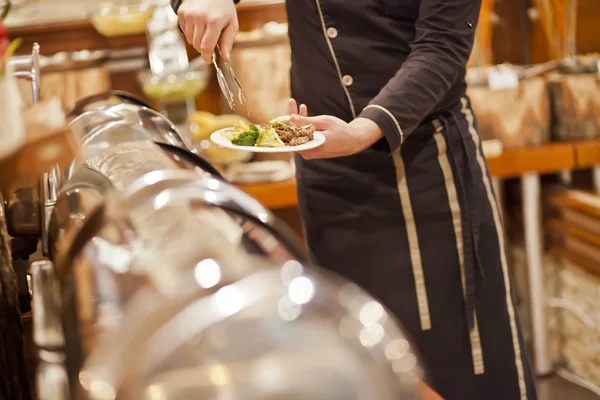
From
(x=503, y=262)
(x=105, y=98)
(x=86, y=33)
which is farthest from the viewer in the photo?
(x=86, y=33)

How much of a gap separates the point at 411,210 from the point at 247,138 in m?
0.44

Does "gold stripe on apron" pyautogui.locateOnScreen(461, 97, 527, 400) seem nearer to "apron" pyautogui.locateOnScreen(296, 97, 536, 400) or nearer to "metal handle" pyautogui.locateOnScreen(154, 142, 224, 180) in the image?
"apron" pyautogui.locateOnScreen(296, 97, 536, 400)

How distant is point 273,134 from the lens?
1365mm

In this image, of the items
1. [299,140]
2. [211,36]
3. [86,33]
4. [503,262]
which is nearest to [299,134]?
[299,140]

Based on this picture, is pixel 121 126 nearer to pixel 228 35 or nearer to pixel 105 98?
pixel 105 98

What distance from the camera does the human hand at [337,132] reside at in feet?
4.31

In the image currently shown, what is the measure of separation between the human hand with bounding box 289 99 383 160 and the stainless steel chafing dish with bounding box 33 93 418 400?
1.83 ft

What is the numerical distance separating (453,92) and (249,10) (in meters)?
2.02

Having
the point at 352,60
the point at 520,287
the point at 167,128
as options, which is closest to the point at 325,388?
the point at 167,128

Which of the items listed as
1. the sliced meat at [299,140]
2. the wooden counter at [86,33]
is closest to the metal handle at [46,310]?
the sliced meat at [299,140]

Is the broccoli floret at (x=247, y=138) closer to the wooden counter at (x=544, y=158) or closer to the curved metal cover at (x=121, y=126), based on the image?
the curved metal cover at (x=121, y=126)

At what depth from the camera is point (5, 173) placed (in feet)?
2.05

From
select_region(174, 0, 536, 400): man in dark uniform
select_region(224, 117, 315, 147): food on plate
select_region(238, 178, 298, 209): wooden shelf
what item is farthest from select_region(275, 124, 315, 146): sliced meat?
select_region(238, 178, 298, 209): wooden shelf

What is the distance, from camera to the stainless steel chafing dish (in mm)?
575
